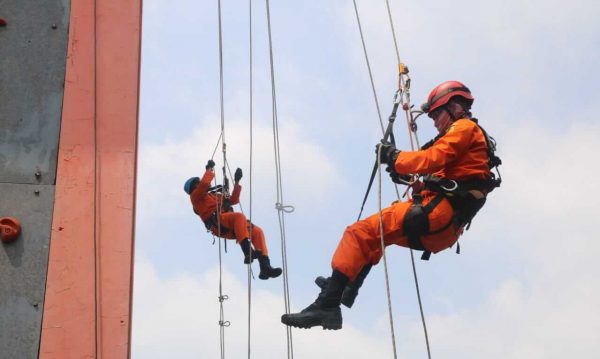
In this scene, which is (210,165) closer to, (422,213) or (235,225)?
(235,225)

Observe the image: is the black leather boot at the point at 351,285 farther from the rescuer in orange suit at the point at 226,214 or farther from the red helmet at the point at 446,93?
the rescuer in orange suit at the point at 226,214

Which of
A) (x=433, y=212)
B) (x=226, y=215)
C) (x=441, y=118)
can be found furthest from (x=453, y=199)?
(x=226, y=215)

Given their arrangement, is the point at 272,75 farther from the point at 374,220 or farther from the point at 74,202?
the point at 74,202

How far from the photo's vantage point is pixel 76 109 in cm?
393

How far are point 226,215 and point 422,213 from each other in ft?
15.3

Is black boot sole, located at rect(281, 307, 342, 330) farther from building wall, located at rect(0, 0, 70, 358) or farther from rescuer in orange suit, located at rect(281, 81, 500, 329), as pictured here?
building wall, located at rect(0, 0, 70, 358)

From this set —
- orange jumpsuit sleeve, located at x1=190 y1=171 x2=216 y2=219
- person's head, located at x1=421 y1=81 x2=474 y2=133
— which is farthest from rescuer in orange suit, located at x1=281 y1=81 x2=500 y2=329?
orange jumpsuit sleeve, located at x1=190 y1=171 x2=216 y2=219

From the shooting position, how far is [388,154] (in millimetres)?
Result: 4273

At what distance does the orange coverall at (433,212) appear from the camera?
4242mm

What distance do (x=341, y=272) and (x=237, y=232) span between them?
4396 mm

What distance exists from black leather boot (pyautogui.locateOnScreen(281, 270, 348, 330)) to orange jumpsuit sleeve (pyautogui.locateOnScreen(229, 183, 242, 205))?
14.9 feet

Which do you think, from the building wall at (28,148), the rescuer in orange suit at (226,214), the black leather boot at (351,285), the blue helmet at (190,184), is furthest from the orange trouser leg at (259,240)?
the building wall at (28,148)

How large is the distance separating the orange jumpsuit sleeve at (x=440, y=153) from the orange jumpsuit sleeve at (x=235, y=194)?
4.75 m

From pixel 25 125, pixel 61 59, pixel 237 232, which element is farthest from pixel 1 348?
pixel 237 232
